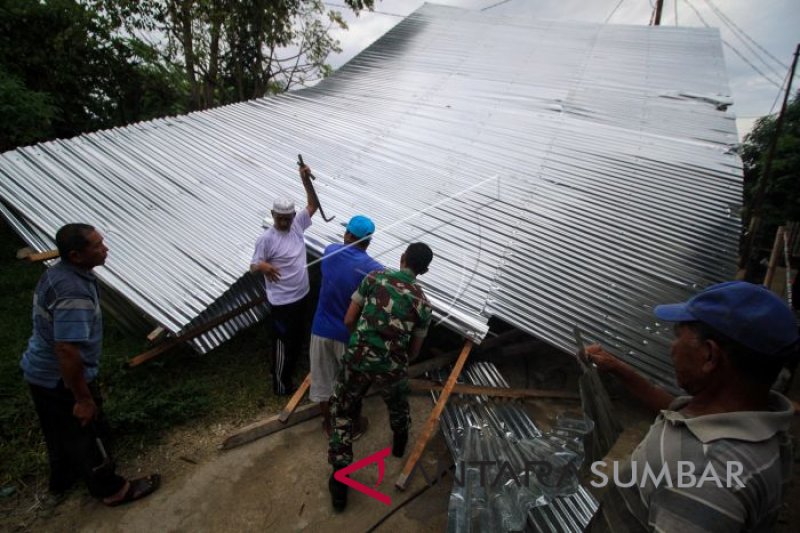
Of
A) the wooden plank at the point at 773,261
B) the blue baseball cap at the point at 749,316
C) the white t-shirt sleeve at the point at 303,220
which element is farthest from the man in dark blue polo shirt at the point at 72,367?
the wooden plank at the point at 773,261

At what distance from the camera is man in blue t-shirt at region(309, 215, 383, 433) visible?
3.06 metres

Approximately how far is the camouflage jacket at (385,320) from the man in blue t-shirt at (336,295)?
10.1 inches

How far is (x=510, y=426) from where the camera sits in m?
3.47

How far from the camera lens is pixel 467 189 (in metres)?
4.97

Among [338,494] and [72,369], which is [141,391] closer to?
[72,369]

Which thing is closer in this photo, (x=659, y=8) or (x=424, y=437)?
(x=424, y=437)

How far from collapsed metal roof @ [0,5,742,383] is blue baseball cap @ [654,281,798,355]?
7.25 feet

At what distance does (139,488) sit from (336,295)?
6.67 feet

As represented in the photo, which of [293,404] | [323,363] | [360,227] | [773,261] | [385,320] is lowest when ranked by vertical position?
[293,404]

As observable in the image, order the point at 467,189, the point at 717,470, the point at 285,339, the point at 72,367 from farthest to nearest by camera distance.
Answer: the point at 467,189
the point at 285,339
the point at 72,367
the point at 717,470

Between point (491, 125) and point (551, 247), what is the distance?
2.88 metres

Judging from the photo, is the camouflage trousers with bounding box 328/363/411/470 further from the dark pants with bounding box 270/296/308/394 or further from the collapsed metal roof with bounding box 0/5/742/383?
the dark pants with bounding box 270/296/308/394

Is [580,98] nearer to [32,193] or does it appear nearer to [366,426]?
[366,426]

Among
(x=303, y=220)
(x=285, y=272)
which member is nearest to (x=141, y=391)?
(x=285, y=272)
